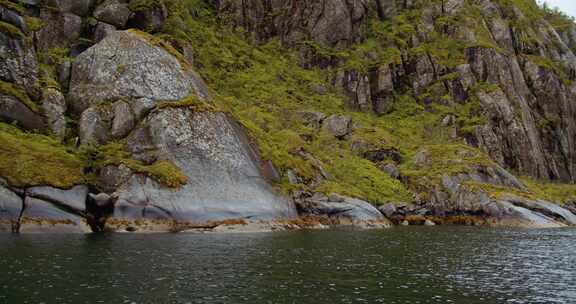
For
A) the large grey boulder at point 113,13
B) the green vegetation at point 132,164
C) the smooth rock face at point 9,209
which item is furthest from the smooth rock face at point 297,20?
the smooth rock face at point 9,209

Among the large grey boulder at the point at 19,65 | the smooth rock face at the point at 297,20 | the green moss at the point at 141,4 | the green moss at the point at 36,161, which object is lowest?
the green moss at the point at 36,161

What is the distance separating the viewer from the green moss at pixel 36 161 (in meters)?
50.6

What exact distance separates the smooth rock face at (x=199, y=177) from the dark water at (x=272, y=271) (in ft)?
29.9

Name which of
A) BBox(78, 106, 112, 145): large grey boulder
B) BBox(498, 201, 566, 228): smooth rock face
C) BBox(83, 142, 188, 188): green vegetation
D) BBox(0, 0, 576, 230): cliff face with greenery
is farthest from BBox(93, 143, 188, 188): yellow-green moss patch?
BBox(498, 201, 566, 228): smooth rock face

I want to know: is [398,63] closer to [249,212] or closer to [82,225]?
[249,212]

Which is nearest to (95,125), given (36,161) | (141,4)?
(36,161)

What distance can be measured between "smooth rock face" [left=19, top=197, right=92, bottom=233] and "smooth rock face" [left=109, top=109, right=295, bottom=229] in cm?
445

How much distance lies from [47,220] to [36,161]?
8.28 meters

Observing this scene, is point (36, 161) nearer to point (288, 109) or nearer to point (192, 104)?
point (192, 104)

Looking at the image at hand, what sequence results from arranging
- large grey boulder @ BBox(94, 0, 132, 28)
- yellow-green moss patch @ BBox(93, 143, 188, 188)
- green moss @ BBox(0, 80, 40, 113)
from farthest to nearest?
large grey boulder @ BBox(94, 0, 132, 28), green moss @ BBox(0, 80, 40, 113), yellow-green moss patch @ BBox(93, 143, 188, 188)

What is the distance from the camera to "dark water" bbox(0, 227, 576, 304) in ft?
76.7

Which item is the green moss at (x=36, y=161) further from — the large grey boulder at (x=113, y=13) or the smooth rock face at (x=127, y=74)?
the large grey boulder at (x=113, y=13)

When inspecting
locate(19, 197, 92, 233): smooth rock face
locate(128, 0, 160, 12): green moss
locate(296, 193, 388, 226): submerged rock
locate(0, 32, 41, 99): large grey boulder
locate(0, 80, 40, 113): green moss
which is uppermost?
locate(128, 0, 160, 12): green moss

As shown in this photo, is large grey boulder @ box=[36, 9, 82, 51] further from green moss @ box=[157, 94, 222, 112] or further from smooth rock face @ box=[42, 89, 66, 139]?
green moss @ box=[157, 94, 222, 112]
